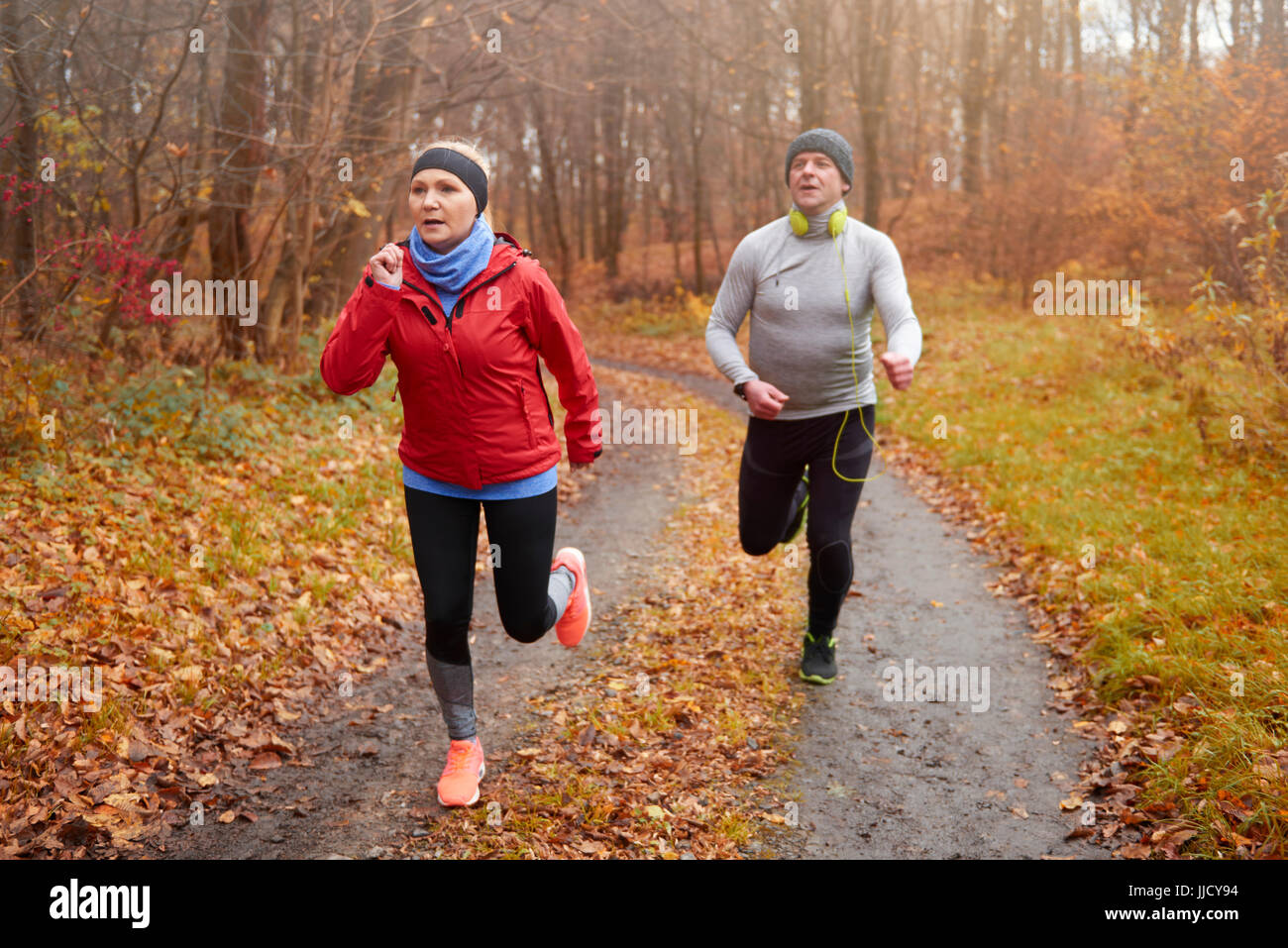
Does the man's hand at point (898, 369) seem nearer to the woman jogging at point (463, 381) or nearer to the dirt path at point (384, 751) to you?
the woman jogging at point (463, 381)

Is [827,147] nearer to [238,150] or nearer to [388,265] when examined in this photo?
[388,265]

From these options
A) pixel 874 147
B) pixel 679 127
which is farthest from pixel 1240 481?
pixel 679 127

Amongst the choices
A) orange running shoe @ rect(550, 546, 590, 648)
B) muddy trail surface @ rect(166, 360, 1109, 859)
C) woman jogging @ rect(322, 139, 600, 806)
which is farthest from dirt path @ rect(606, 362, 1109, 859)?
woman jogging @ rect(322, 139, 600, 806)

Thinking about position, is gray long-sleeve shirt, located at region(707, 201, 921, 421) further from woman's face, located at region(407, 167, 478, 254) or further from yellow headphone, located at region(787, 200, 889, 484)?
A: woman's face, located at region(407, 167, 478, 254)

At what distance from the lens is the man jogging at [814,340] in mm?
4484

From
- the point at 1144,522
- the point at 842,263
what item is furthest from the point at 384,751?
the point at 1144,522

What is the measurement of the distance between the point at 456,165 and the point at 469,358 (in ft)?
2.27

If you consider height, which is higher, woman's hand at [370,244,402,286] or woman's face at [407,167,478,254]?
woman's face at [407,167,478,254]

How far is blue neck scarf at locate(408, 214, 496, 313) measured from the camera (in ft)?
11.0

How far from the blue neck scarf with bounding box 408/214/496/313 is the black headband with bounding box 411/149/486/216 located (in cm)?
16

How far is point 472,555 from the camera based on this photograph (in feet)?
12.3

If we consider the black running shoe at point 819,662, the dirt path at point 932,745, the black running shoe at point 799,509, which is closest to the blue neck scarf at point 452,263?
the black running shoe at point 799,509

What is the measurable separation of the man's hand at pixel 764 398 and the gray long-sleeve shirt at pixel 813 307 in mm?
87

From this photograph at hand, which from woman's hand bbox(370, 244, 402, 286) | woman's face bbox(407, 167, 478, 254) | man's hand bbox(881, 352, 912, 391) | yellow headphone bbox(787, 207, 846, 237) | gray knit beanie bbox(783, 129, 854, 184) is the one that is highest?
gray knit beanie bbox(783, 129, 854, 184)
